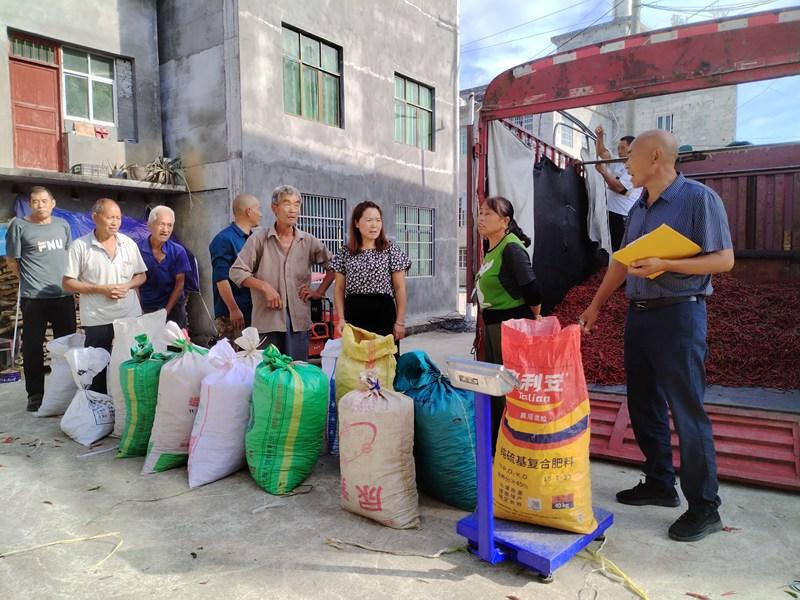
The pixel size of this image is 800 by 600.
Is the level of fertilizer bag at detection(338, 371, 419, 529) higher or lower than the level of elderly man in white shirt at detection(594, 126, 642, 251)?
lower

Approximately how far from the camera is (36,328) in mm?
4246

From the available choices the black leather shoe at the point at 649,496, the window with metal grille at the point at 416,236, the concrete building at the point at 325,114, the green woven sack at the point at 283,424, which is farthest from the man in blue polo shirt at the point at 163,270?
the window with metal grille at the point at 416,236

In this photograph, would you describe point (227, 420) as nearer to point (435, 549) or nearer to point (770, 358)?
point (435, 549)

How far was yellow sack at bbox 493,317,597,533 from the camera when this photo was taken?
2018 millimetres

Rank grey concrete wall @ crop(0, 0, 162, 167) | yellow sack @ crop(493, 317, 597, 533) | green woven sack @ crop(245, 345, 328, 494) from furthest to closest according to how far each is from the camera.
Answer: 1. grey concrete wall @ crop(0, 0, 162, 167)
2. green woven sack @ crop(245, 345, 328, 494)
3. yellow sack @ crop(493, 317, 597, 533)

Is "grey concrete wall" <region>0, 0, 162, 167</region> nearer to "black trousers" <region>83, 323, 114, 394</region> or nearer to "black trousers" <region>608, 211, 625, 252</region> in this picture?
"black trousers" <region>83, 323, 114, 394</region>

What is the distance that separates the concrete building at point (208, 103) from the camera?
6.99 metres

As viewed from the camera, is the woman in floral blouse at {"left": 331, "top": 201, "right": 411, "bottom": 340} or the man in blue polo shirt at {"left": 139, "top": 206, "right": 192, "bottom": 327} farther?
the man in blue polo shirt at {"left": 139, "top": 206, "right": 192, "bottom": 327}

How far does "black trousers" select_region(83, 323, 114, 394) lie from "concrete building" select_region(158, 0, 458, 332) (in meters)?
4.12

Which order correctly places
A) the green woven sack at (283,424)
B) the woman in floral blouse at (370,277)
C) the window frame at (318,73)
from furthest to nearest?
1. the window frame at (318,73)
2. the woman in floral blouse at (370,277)
3. the green woven sack at (283,424)

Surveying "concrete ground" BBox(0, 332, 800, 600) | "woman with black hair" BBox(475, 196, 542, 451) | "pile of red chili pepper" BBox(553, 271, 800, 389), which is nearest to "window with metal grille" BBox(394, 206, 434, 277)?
"pile of red chili pepper" BBox(553, 271, 800, 389)

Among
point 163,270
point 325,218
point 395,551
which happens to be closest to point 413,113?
point 325,218

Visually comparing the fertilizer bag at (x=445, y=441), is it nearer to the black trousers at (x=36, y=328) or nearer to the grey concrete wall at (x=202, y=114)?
the black trousers at (x=36, y=328)

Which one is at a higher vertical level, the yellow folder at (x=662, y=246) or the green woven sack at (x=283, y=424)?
the yellow folder at (x=662, y=246)
